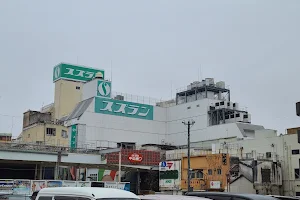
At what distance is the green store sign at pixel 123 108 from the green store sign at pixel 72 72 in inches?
606

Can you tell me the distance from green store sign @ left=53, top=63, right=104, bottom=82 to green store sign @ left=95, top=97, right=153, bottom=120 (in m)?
15.4

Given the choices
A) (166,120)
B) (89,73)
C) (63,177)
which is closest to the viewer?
(63,177)

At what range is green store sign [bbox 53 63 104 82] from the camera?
8475 cm

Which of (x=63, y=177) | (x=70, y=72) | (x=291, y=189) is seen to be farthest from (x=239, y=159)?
(x=70, y=72)

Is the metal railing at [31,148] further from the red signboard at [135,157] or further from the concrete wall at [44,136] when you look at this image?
the concrete wall at [44,136]

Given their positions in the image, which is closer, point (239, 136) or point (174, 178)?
point (174, 178)

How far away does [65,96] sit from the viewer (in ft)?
277

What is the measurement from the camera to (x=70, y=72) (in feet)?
281

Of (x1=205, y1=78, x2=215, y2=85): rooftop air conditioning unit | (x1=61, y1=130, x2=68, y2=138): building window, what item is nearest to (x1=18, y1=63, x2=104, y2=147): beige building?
(x1=61, y1=130, x2=68, y2=138): building window

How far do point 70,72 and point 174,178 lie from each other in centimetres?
4439

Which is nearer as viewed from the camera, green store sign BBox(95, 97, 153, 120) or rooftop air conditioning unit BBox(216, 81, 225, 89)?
green store sign BBox(95, 97, 153, 120)

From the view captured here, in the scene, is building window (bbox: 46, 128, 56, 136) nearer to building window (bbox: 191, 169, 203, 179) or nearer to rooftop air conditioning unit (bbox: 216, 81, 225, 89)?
building window (bbox: 191, 169, 203, 179)

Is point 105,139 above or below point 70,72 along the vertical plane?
below

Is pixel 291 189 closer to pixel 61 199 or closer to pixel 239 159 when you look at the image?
pixel 239 159
